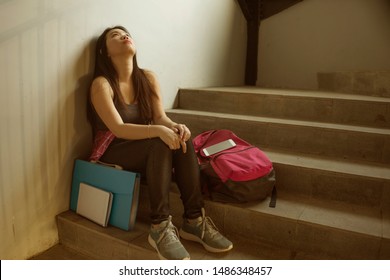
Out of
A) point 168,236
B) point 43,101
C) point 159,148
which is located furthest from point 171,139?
point 43,101

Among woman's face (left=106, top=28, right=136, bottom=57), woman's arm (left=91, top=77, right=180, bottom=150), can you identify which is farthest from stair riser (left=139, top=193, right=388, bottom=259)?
woman's face (left=106, top=28, right=136, bottom=57)

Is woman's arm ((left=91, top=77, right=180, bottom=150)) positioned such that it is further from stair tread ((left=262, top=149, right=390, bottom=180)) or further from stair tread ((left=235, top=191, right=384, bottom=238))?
stair tread ((left=262, top=149, right=390, bottom=180))


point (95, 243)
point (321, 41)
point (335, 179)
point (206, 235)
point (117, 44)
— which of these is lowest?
point (95, 243)

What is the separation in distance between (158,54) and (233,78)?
1.34 meters

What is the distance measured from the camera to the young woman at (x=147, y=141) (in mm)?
1379

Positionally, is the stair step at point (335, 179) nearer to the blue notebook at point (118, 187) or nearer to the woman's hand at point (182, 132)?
the woman's hand at point (182, 132)

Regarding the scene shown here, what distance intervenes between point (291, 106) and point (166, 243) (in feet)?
4.42

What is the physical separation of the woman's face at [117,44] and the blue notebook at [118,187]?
0.56m

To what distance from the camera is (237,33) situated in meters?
3.29

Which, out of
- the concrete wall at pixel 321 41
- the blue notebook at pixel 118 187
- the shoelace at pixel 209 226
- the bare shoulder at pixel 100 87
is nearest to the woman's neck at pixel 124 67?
the bare shoulder at pixel 100 87

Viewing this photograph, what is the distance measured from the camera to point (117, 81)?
65.2 inches

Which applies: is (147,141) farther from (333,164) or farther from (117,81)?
(333,164)

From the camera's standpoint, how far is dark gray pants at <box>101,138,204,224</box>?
1385 millimetres
